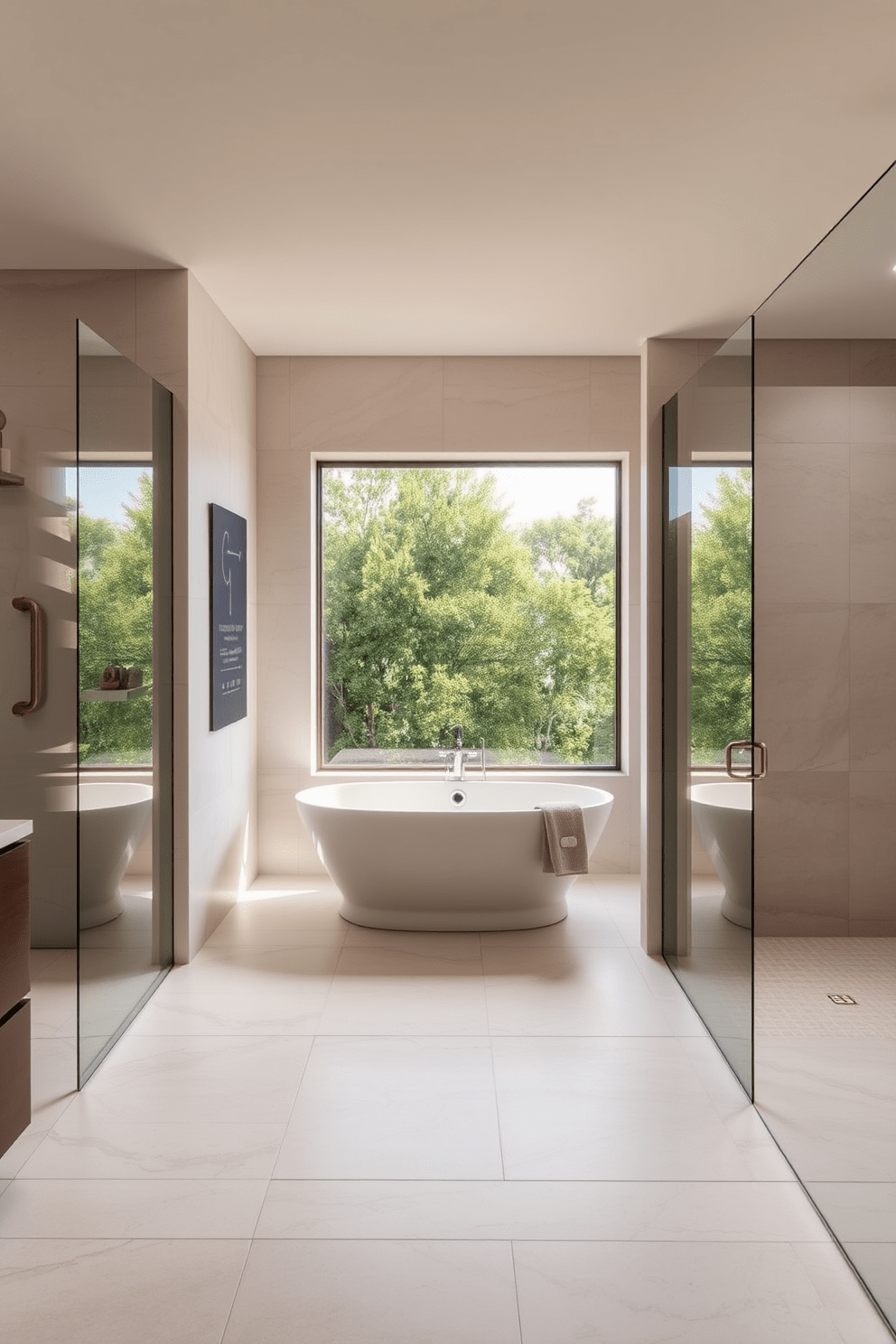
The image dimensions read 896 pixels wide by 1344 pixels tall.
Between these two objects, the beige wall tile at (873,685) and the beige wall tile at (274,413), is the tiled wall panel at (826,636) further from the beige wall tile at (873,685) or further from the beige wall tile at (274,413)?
the beige wall tile at (274,413)

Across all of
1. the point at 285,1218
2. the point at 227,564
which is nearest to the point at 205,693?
the point at 227,564

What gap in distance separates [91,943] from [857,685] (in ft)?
7.79

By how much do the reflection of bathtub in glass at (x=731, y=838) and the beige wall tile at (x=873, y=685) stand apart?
0.72 metres

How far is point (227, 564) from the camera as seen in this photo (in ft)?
15.3

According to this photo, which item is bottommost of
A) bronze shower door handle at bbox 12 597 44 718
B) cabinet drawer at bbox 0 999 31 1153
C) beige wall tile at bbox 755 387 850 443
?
cabinet drawer at bbox 0 999 31 1153

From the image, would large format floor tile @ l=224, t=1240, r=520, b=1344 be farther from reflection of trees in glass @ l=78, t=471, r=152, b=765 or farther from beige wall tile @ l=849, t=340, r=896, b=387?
beige wall tile @ l=849, t=340, r=896, b=387

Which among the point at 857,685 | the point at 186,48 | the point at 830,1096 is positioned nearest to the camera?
the point at 857,685

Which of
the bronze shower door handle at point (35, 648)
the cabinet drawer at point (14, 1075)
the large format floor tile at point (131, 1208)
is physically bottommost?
the large format floor tile at point (131, 1208)

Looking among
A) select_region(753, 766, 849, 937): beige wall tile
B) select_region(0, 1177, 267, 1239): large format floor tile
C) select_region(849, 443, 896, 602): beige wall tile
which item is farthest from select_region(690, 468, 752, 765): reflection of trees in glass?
select_region(0, 1177, 267, 1239): large format floor tile

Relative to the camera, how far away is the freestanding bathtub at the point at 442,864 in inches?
172

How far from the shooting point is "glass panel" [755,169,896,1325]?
202 centimetres

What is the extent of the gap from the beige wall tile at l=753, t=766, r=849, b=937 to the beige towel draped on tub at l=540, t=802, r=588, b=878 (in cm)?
82

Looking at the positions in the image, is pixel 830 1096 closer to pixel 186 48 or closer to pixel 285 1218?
pixel 285 1218

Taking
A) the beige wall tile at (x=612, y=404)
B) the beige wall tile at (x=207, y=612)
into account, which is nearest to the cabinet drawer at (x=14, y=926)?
the beige wall tile at (x=207, y=612)
